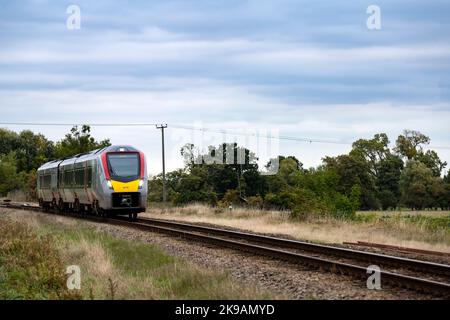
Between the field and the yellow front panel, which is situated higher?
the yellow front panel

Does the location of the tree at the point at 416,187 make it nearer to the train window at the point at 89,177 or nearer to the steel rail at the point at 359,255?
the train window at the point at 89,177

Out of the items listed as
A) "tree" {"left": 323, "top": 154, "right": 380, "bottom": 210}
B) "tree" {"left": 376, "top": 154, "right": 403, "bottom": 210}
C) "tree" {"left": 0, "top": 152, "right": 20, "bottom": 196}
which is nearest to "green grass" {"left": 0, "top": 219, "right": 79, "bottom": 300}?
"tree" {"left": 0, "top": 152, "right": 20, "bottom": 196}

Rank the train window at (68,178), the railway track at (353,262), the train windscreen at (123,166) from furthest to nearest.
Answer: the train window at (68,178), the train windscreen at (123,166), the railway track at (353,262)

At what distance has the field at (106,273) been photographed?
1045cm

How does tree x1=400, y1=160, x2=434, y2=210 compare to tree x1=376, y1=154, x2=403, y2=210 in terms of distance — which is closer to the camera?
tree x1=400, y1=160, x2=434, y2=210

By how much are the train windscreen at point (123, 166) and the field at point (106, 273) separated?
34.3 ft

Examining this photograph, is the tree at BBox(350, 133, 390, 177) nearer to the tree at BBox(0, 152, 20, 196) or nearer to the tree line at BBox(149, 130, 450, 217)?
the tree line at BBox(149, 130, 450, 217)

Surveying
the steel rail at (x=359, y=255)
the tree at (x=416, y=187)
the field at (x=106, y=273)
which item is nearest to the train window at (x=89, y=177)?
the steel rail at (x=359, y=255)

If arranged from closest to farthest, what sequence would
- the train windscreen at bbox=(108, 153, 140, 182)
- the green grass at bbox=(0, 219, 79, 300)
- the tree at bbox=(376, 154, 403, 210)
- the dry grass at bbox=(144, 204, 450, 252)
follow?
the green grass at bbox=(0, 219, 79, 300) < the dry grass at bbox=(144, 204, 450, 252) < the train windscreen at bbox=(108, 153, 140, 182) < the tree at bbox=(376, 154, 403, 210)

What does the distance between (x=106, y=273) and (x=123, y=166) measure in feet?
55.4

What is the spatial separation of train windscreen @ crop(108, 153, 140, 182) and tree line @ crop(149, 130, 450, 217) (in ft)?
64.5

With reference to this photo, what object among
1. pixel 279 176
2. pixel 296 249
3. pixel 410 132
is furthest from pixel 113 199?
pixel 410 132

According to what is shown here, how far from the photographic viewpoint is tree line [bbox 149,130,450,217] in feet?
236
